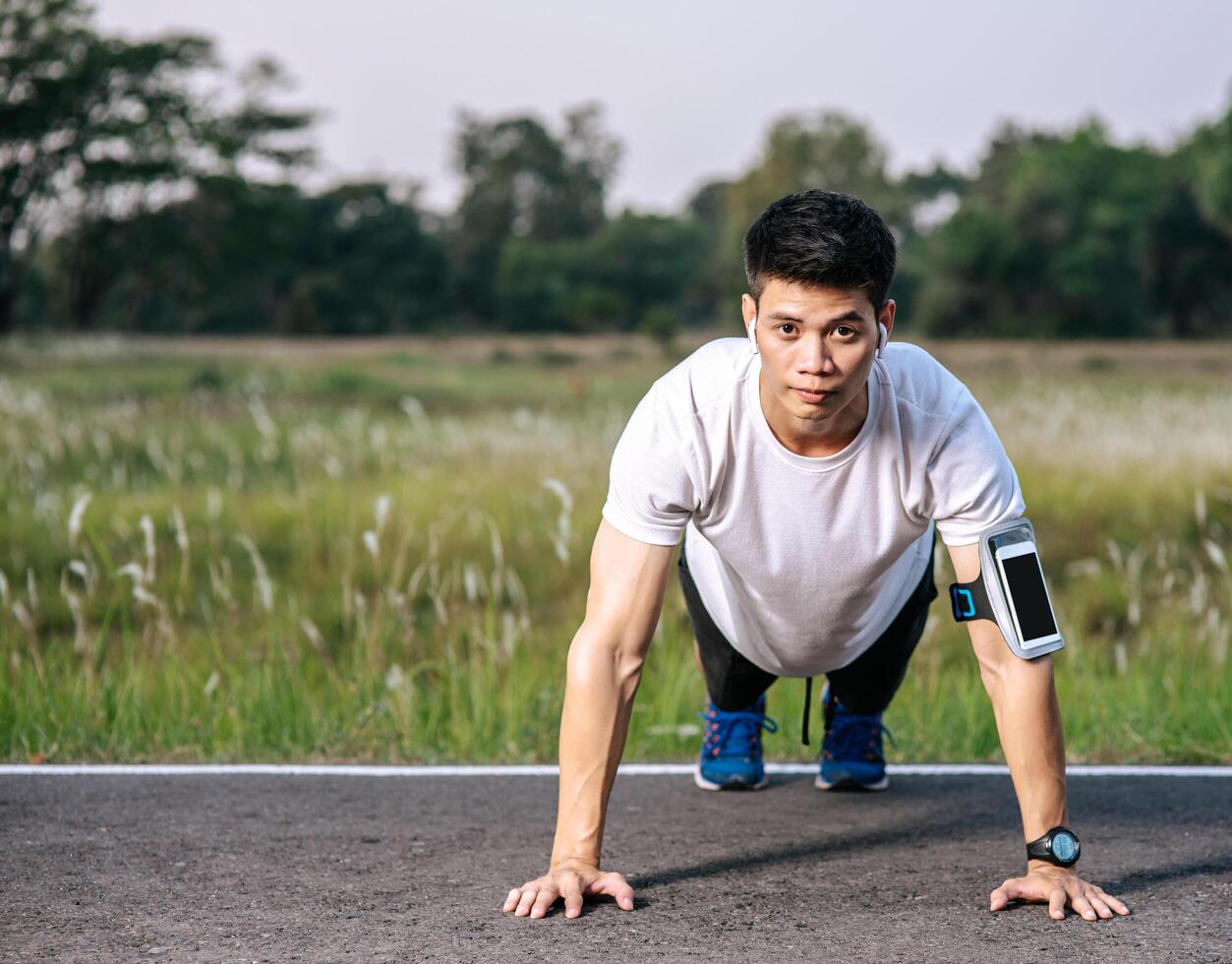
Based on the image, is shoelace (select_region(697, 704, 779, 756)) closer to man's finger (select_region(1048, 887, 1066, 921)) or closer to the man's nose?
man's finger (select_region(1048, 887, 1066, 921))

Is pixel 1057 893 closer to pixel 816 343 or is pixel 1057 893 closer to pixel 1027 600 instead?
pixel 1027 600

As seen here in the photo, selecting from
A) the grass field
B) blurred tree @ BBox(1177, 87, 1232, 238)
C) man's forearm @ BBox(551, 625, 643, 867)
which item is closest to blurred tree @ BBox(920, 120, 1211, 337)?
blurred tree @ BBox(1177, 87, 1232, 238)

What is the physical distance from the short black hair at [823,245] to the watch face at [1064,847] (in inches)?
46.4

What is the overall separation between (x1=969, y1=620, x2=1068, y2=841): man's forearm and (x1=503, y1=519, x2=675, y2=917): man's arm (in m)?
0.78

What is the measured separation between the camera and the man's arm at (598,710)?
2.96 meters

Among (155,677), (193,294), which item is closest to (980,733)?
(155,677)

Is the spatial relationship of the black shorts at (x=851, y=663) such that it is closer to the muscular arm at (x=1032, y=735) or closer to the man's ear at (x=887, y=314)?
the muscular arm at (x=1032, y=735)

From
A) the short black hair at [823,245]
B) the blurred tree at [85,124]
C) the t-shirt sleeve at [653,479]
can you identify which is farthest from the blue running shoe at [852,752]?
the blurred tree at [85,124]

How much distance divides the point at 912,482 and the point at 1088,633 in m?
5.56

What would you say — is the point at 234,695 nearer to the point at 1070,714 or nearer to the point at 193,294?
the point at 1070,714

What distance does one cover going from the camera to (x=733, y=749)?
164 inches

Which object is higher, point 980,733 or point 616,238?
point 616,238

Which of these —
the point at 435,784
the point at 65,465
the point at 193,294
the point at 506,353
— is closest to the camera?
the point at 435,784

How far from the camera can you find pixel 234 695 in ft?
16.5
